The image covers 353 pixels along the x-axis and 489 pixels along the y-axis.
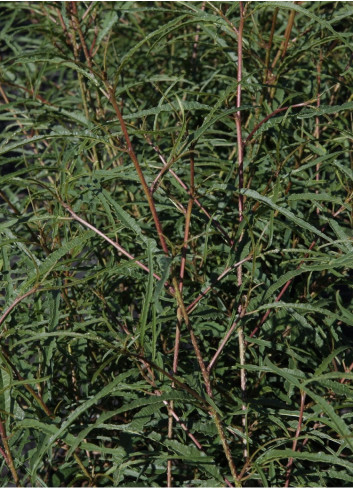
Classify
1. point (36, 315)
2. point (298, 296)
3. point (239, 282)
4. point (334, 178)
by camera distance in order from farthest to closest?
point (334, 178) < point (298, 296) < point (36, 315) < point (239, 282)

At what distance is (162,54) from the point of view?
1791 millimetres

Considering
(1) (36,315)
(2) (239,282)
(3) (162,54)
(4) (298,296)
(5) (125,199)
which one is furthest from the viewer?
(3) (162,54)

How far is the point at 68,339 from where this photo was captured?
3.83 ft

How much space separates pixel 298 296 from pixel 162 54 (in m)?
0.92

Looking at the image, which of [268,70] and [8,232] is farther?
[268,70]

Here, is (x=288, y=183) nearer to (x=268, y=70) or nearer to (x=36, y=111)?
(x=268, y=70)

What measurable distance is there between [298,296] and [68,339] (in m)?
0.47

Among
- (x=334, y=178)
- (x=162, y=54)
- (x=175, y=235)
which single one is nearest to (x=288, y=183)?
(x=334, y=178)

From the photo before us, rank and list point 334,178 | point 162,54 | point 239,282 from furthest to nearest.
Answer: point 162,54
point 334,178
point 239,282

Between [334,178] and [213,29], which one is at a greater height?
[213,29]

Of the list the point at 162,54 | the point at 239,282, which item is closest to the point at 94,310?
the point at 239,282

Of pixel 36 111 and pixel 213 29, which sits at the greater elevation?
pixel 213 29

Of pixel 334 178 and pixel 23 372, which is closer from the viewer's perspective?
pixel 23 372

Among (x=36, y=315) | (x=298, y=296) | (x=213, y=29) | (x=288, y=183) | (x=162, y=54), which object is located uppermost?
(x=213, y=29)
